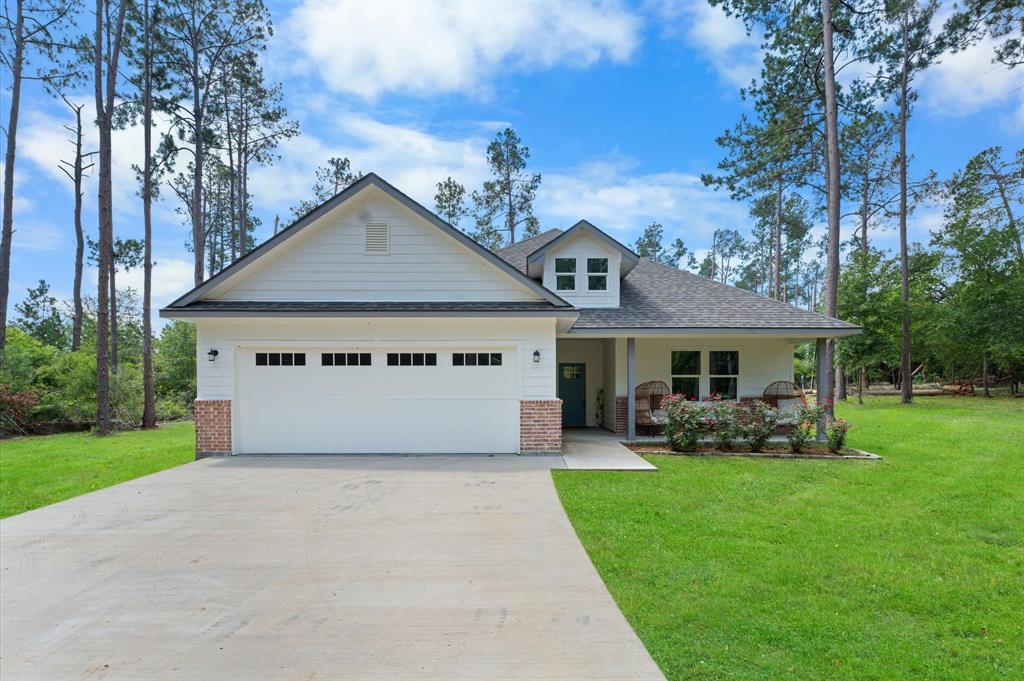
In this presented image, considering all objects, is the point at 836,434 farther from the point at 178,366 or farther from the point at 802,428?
the point at 178,366

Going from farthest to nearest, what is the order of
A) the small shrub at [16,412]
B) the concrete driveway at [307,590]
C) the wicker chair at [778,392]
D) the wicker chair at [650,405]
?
the small shrub at [16,412] < the wicker chair at [778,392] < the wicker chair at [650,405] < the concrete driveway at [307,590]

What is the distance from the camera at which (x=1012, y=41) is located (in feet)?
55.2

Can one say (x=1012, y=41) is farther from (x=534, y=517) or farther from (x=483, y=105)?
(x=534, y=517)

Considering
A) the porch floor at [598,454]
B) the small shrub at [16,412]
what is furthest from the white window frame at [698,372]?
the small shrub at [16,412]

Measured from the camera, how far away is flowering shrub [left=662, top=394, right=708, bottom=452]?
9.59 m

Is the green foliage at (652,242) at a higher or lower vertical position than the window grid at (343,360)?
higher

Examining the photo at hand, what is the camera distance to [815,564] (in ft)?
14.4

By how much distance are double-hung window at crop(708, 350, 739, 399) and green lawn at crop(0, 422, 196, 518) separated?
12279mm

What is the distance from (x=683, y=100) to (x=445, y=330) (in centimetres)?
1270

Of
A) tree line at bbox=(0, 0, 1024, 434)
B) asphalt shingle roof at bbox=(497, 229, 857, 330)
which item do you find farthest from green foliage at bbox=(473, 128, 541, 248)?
Answer: asphalt shingle roof at bbox=(497, 229, 857, 330)

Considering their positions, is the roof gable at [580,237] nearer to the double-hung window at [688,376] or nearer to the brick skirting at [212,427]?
the double-hung window at [688,376]

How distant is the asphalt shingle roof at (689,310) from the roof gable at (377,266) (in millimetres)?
2812

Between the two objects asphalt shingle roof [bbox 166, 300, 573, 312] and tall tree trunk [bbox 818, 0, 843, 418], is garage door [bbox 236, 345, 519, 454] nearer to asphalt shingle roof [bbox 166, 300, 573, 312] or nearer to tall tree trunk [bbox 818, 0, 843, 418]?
asphalt shingle roof [bbox 166, 300, 573, 312]

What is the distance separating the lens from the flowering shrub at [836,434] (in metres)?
9.62
